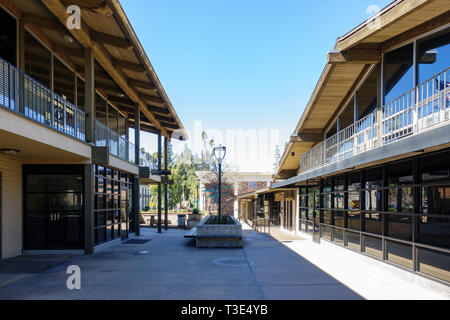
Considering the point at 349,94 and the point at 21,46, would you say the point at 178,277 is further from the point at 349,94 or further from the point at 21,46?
the point at 349,94

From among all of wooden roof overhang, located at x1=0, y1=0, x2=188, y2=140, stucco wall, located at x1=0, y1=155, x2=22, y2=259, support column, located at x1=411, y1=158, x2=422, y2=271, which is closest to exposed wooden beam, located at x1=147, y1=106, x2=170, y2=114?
wooden roof overhang, located at x1=0, y1=0, x2=188, y2=140

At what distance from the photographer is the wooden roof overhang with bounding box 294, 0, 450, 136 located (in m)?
7.78

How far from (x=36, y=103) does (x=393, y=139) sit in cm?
939

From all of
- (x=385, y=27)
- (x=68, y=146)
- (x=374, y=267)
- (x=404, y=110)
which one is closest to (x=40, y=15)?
(x=68, y=146)

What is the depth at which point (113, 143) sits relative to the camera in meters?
13.9

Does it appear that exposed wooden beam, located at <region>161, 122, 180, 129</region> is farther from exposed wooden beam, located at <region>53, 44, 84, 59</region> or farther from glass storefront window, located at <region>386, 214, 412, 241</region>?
glass storefront window, located at <region>386, 214, 412, 241</region>

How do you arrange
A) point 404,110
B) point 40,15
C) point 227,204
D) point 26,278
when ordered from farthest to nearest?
point 227,204 < point 40,15 < point 404,110 < point 26,278

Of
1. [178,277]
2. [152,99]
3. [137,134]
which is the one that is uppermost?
[152,99]

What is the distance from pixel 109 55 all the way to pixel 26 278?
8430 millimetres

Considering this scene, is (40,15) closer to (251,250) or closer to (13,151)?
(13,151)

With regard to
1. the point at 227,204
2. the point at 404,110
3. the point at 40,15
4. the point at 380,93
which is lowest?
the point at 227,204

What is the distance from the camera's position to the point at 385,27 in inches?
344

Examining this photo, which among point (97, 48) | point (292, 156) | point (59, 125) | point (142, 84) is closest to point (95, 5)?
point (97, 48)

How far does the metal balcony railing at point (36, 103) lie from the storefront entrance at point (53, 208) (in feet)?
5.16
